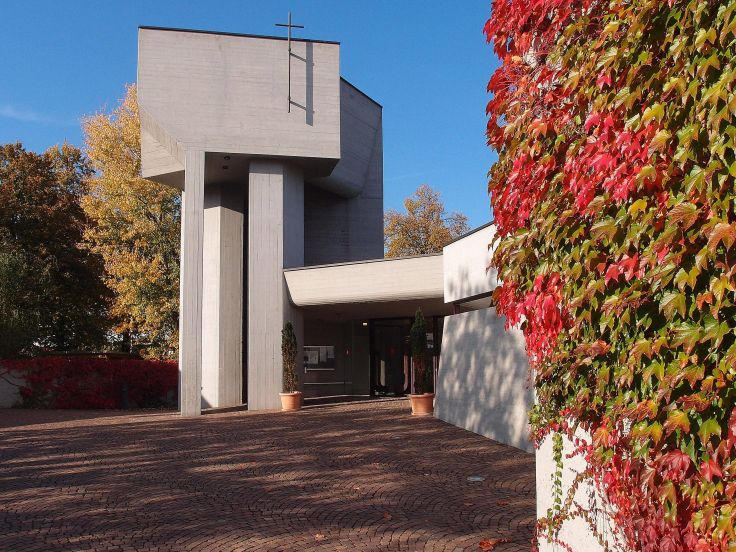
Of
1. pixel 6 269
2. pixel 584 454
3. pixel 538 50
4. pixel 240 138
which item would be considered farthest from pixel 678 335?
pixel 6 269

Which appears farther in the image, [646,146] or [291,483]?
[291,483]

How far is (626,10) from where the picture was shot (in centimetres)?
277

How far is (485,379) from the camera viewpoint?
43.0ft

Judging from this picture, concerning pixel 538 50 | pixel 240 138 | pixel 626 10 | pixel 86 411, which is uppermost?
pixel 240 138

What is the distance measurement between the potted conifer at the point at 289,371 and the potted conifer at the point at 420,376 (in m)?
3.61

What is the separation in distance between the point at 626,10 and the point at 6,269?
25645mm

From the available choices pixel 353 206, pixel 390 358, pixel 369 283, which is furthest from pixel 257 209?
pixel 390 358

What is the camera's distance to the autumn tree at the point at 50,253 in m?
26.8

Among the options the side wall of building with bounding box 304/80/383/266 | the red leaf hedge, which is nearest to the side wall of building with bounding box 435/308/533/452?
the side wall of building with bounding box 304/80/383/266

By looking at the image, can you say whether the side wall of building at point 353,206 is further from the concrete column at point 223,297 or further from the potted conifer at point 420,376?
the potted conifer at point 420,376

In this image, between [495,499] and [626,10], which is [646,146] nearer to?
[626,10]

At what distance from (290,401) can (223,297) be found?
4625 mm

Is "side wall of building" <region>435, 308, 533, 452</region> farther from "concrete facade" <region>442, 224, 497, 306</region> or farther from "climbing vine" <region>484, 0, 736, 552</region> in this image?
"climbing vine" <region>484, 0, 736, 552</region>

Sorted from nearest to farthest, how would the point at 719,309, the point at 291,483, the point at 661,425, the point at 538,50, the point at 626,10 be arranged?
the point at 719,309 → the point at 661,425 → the point at 626,10 → the point at 538,50 → the point at 291,483
